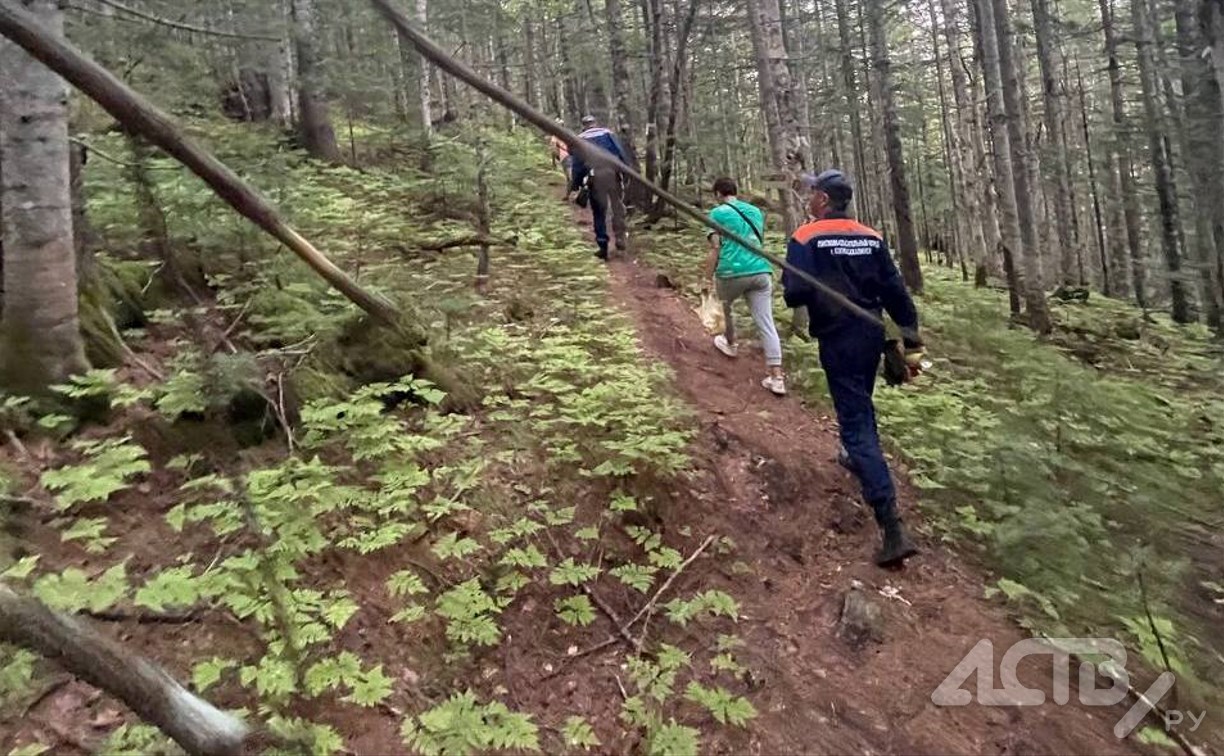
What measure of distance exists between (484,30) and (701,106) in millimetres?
12655

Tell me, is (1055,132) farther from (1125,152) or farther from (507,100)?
(507,100)

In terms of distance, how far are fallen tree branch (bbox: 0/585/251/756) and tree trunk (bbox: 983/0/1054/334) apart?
1340 cm

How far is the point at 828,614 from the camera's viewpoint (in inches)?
188

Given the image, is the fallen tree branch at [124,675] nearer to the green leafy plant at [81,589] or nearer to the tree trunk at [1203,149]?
the green leafy plant at [81,589]

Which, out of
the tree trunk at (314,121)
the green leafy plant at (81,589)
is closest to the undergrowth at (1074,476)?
the green leafy plant at (81,589)

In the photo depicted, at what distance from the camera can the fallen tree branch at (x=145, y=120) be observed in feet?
3.38

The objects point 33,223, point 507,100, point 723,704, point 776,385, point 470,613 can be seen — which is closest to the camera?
point 507,100

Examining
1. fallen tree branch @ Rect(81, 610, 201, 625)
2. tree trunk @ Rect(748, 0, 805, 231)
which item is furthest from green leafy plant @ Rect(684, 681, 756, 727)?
tree trunk @ Rect(748, 0, 805, 231)

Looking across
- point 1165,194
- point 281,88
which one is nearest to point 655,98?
point 281,88

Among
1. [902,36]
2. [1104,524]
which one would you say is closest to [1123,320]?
[1104,524]

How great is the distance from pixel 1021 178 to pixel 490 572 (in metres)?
13.3

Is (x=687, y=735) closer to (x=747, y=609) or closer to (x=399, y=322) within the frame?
(x=747, y=609)

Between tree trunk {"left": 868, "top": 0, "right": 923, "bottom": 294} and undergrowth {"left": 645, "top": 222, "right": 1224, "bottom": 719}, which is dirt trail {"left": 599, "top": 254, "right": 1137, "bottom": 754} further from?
tree trunk {"left": 868, "top": 0, "right": 923, "bottom": 294}

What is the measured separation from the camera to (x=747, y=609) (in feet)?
15.6
